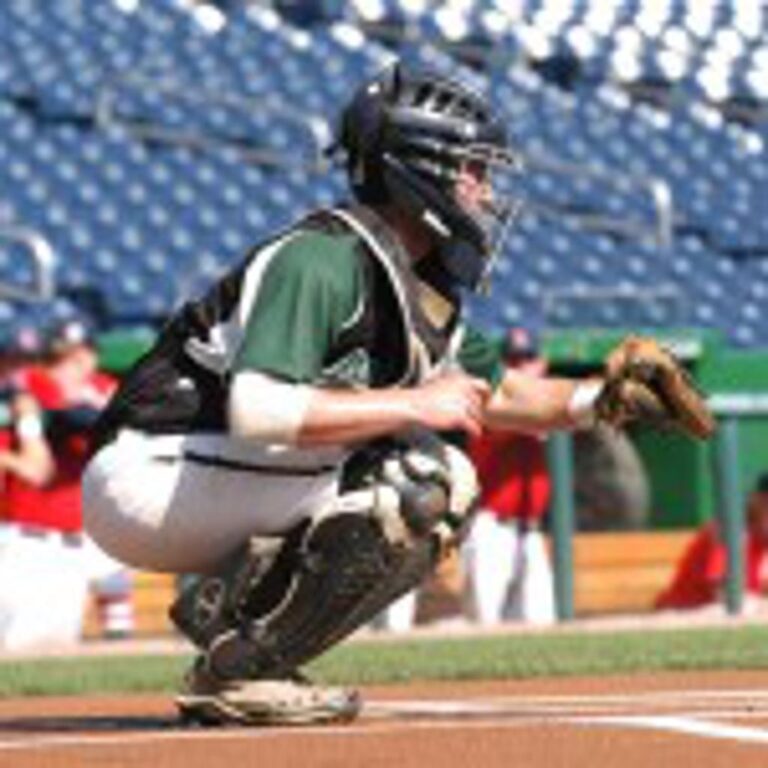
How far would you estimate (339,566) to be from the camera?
5.20 metres

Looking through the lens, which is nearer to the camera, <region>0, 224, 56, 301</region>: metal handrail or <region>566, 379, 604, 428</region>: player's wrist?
<region>566, 379, 604, 428</region>: player's wrist

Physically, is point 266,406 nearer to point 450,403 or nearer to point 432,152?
point 450,403

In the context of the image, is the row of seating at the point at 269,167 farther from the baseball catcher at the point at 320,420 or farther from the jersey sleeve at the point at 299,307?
the jersey sleeve at the point at 299,307

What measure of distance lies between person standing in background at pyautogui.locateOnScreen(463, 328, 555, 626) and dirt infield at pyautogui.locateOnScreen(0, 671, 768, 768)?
5.78m

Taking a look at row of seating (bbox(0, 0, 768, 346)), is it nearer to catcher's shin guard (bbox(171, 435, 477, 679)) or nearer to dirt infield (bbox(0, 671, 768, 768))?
dirt infield (bbox(0, 671, 768, 768))

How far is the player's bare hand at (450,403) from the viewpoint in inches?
201

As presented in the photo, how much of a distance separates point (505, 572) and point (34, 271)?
3.27 meters

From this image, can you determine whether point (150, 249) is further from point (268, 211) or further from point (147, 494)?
point (147, 494)

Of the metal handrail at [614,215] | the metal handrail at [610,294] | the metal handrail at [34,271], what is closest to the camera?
the metal handrail at [34,271]

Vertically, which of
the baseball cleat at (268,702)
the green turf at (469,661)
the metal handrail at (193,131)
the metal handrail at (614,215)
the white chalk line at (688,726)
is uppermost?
the metal handrail at (193,131)

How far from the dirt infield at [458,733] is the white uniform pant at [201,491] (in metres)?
0.36

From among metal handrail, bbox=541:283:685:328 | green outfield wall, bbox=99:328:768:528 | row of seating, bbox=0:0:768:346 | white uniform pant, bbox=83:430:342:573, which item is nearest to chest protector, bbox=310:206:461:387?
white uniform pant, bbox=83:430:342:573

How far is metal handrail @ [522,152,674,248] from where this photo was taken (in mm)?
17156

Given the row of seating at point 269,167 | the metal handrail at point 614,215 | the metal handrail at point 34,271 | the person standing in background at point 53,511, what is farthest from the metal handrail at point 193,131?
the person standing in background at point 53,511
